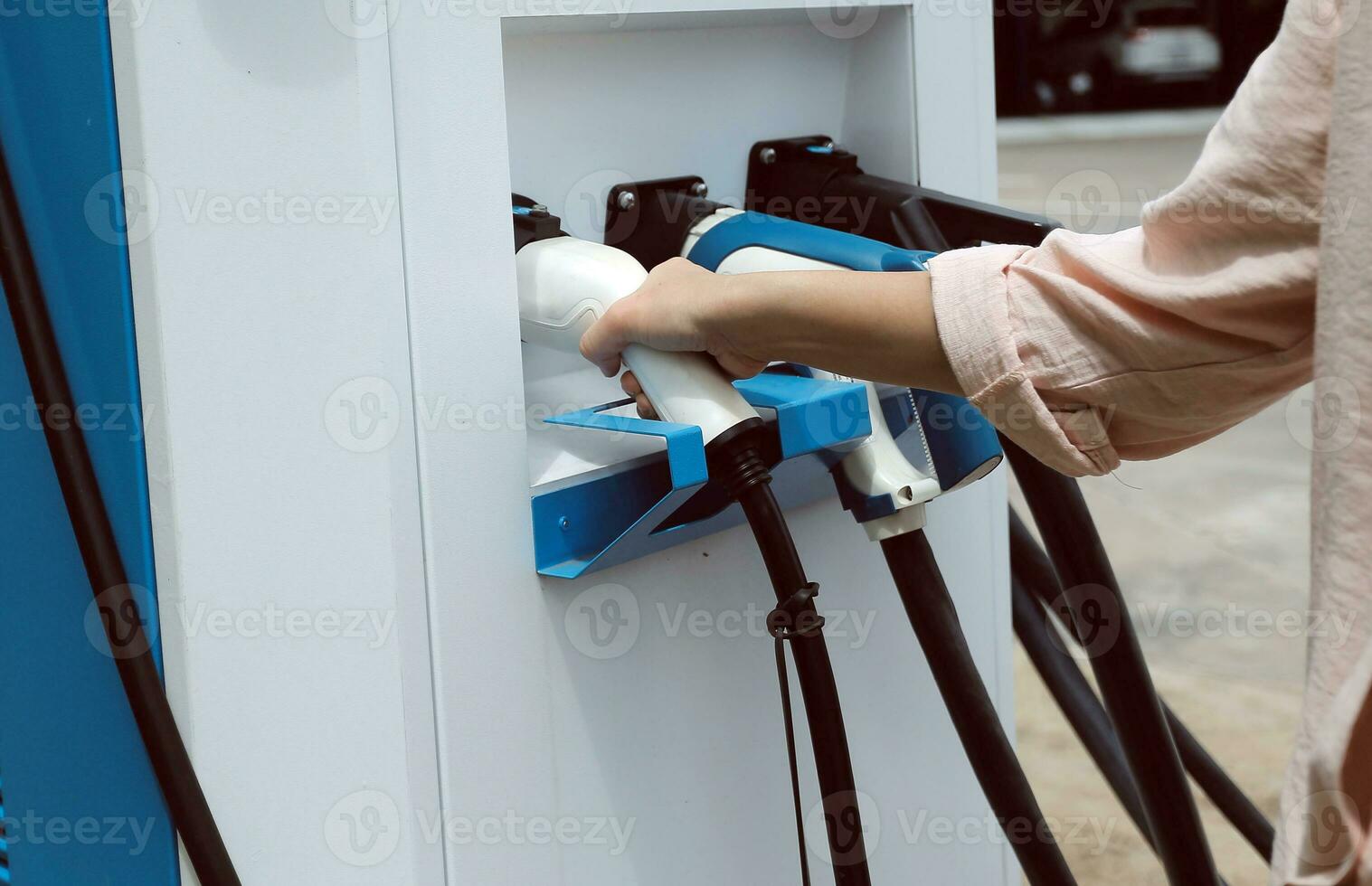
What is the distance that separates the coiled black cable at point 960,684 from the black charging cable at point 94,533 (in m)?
0.41

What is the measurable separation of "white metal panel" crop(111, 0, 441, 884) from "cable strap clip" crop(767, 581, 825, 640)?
0.19 metres

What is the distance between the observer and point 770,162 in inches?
38.2

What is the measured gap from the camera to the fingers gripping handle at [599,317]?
74 centimetres

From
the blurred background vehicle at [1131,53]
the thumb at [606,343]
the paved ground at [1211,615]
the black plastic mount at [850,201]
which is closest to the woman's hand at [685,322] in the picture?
the thumb at [606,343]

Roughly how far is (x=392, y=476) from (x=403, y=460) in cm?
1

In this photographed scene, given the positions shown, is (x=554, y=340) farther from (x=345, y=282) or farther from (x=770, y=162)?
(x=770, y=162)

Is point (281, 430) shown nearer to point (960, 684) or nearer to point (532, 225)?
point (532, 225)

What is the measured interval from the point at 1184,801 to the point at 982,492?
0.92ft

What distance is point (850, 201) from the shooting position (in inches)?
Result: 37.8

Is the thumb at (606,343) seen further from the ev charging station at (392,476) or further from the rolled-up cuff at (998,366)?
the rolled-up cuff at (998,366)

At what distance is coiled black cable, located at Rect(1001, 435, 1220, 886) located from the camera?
0.86 m

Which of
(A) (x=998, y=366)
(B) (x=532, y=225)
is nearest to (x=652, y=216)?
(B) (x=532, y=225)

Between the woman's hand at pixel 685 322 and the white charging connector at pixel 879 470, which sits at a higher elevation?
the woman's hand at pixel 685 322

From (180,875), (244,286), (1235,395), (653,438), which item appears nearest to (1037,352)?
(1235,395)
